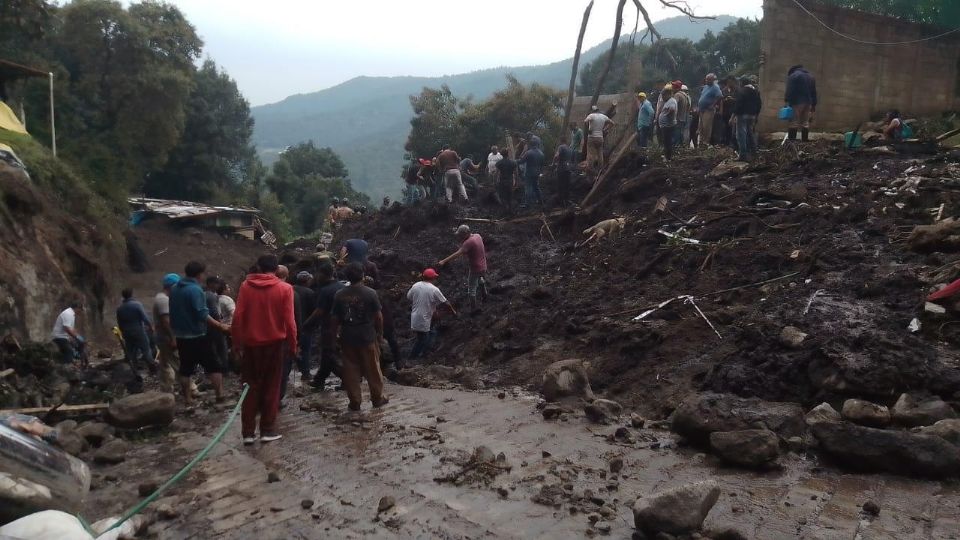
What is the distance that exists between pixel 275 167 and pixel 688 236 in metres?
47.9

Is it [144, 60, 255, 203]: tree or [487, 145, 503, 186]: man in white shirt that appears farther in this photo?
[144, 60, 255, 203]: tree

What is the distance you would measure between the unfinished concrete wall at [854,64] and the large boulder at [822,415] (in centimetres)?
1219

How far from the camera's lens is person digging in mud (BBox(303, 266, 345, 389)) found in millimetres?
8352

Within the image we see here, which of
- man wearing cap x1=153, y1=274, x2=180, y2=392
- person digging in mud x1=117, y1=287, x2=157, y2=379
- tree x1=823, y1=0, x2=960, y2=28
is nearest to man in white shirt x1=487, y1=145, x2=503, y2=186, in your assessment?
person digging in mud x1=117, y1=287, x2=157, y2=379

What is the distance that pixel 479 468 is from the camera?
514 cm

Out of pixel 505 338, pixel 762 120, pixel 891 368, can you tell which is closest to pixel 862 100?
pixel 762 120

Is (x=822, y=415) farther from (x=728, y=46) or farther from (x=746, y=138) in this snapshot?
(x=728, y=46)

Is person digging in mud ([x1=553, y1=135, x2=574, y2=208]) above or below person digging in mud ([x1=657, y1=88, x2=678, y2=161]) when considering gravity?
below

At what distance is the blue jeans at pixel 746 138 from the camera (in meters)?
13.4

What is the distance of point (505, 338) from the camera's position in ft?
34.3

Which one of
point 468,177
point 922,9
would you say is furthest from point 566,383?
point 922,9

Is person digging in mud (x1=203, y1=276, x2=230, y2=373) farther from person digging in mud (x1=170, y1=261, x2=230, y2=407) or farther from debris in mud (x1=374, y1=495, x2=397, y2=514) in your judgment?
debris in mud (x1=374, y1=495, x2=397, y2=514)

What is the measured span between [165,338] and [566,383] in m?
4.62

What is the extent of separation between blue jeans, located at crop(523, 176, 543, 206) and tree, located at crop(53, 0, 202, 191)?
2006 cm
